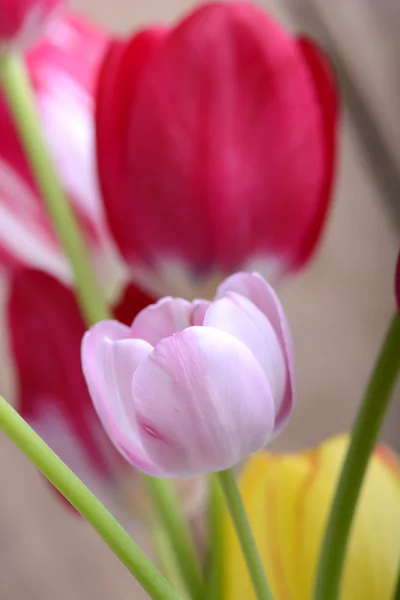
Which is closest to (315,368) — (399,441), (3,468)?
(399,441)

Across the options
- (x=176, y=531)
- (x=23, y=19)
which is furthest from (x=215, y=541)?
(x=23, y=19)

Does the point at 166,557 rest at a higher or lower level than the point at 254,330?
lower

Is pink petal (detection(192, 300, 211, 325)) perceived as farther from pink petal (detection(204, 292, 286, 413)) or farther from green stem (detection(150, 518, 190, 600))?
green stem (detection(150, 518, 190, 600))

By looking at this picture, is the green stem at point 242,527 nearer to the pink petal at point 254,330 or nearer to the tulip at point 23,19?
the pink petal at point 254,330

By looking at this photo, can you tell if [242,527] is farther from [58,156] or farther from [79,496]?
[58,156]

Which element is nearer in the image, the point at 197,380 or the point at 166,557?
the point at 197,380

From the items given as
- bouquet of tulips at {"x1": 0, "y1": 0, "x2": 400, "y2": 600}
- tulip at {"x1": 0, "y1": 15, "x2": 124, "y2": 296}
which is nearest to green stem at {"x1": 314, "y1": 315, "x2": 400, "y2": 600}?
bouquet of tulips at {"x1": 0, "y1": 0, "x2": 400, "y2": 600}

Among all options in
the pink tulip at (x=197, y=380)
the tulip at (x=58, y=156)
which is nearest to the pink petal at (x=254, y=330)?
the pink tulip at (x=197, y=380)
